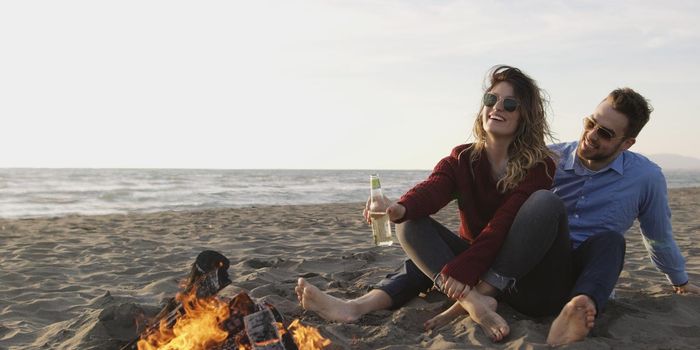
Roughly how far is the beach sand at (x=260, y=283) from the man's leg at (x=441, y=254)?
0.09m

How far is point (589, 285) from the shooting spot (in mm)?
3039

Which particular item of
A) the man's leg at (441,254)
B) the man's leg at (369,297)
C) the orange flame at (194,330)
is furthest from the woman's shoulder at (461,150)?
the orange flame at (194,330)

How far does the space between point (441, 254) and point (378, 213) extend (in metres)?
0.44

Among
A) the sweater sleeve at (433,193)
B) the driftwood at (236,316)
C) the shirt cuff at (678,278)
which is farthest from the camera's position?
the shirt cuff at (678,278)

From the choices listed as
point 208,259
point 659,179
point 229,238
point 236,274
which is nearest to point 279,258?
point 236,274

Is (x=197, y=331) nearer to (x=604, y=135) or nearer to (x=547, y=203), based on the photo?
(x=547, y=203)

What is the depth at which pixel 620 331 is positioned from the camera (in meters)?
3.24

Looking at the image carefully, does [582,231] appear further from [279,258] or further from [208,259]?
[279,258]

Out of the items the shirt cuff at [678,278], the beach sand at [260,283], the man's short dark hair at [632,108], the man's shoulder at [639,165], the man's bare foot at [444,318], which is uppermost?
the man's short dark hair at [632,108]

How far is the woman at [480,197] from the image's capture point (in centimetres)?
310

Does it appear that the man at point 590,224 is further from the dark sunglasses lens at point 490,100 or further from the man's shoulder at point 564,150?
the dark sunglasses lens at point 490,100

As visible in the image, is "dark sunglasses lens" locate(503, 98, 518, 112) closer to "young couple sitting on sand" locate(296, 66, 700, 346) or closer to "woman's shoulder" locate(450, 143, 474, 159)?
"young couple sitting on sand" locate(296, 66, 700, 346)

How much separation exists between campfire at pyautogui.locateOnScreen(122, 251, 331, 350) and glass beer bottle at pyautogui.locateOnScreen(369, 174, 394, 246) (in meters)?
0.96

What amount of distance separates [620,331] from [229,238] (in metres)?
5.56
